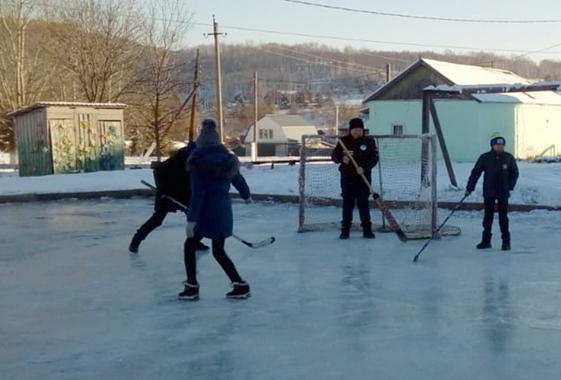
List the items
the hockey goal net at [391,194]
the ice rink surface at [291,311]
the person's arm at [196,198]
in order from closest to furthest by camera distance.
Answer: the ice rink surface at [291,311] < the person's arm at [196,198] < the hockey goal net at [391,194]

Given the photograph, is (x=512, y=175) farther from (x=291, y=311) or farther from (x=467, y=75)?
(x=467, y=75)

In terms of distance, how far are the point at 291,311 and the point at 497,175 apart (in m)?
3.98

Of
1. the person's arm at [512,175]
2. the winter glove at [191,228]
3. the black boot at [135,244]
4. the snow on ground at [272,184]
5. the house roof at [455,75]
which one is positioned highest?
the house roof at [455,75]

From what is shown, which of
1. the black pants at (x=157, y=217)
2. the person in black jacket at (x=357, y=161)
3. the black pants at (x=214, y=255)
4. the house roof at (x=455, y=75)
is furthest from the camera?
the house roof at (x=455, y=75)

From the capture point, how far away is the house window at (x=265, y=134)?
9712cm

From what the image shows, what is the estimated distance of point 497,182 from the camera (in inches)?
350

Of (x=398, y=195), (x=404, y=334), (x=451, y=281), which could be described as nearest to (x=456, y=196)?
(x=398, y=195)

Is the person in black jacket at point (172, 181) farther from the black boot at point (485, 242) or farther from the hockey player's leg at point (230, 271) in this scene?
the black boot at point (485, 242)

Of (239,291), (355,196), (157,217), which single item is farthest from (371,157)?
(239,291)

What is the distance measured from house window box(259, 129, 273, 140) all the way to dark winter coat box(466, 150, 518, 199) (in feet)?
289

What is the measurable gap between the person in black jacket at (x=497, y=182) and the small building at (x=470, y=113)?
1883 cm

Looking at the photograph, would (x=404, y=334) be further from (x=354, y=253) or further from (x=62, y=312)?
(x=354, y=253)

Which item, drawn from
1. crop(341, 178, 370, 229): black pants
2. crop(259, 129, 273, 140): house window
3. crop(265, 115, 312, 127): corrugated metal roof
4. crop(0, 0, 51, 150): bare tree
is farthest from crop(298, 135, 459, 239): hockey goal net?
crop(259, 129, 273, 140): house window

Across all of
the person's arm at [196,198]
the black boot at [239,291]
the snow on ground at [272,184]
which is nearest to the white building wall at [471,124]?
the snow on ground at [272,184]
